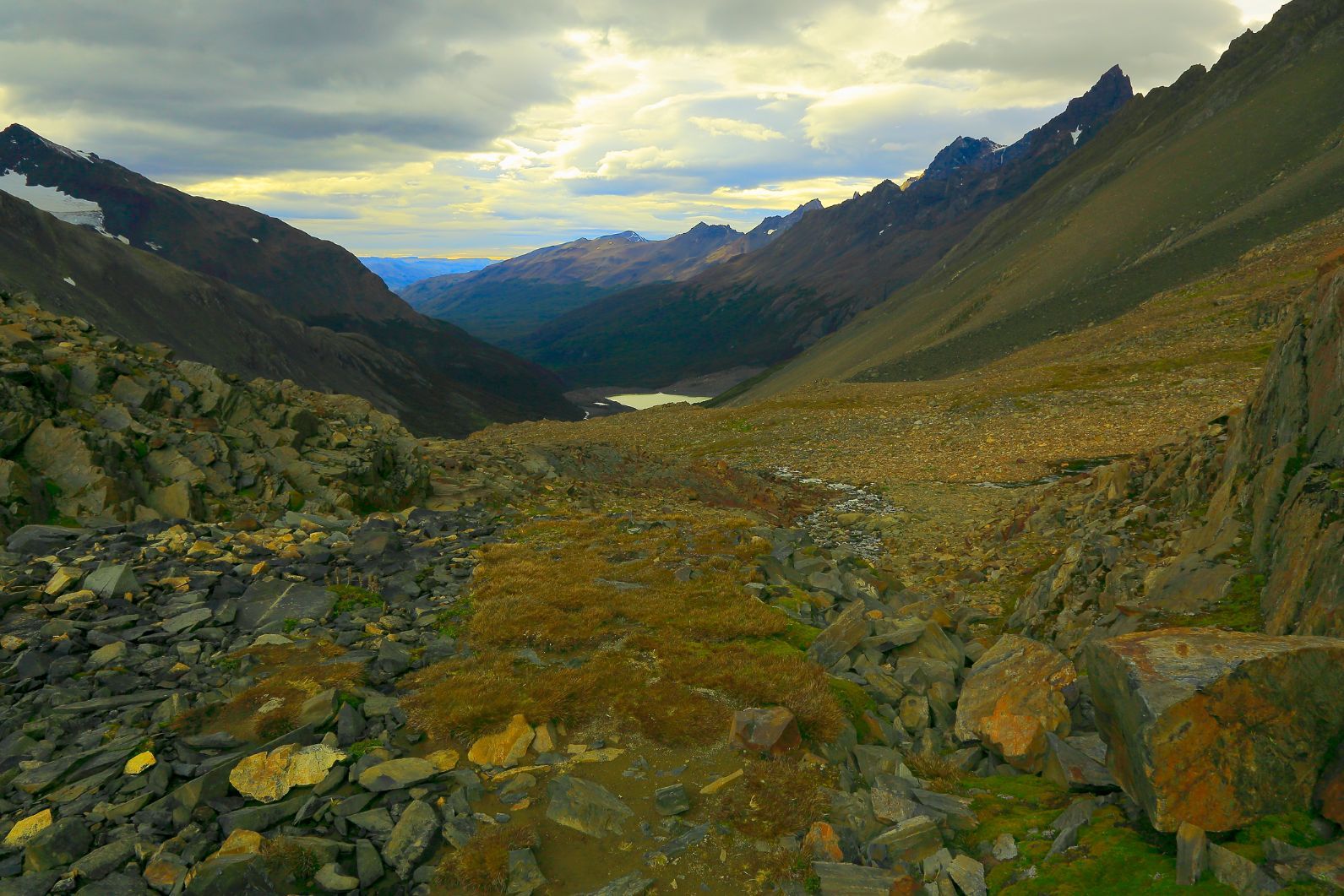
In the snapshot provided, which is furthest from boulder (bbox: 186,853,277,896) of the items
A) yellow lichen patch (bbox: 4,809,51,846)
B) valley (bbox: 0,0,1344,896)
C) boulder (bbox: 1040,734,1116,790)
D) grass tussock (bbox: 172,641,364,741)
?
boulder (bbox: 1040,734,1116,790)

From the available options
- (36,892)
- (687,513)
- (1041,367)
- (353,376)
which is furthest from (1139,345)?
(353,376)

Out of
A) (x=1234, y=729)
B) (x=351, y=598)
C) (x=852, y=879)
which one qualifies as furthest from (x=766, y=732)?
(x=351, y=598)

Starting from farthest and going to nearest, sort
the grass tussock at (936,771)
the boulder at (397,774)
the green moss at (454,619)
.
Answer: the green moss at (454,619) → the grass tussock at (936,771) → the boulder at (397,774)

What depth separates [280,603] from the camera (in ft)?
42.9

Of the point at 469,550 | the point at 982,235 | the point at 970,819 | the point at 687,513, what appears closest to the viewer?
the point at 970,819

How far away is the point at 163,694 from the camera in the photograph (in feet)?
32.2

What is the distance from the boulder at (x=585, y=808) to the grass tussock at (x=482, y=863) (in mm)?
490

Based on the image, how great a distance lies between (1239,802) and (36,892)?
1054cm

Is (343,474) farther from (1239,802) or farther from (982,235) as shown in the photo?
(982,235)

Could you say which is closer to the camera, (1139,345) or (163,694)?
(163,694)

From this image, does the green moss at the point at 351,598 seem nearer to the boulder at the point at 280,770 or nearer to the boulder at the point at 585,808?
the boulder at the point at 280,770

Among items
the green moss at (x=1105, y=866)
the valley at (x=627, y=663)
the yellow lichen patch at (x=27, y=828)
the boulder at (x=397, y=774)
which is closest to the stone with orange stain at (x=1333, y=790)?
the valley at (x=627, y=663)

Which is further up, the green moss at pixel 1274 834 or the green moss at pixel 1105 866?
the green moss at pixel 1274 834

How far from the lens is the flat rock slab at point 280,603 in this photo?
41.1ft
